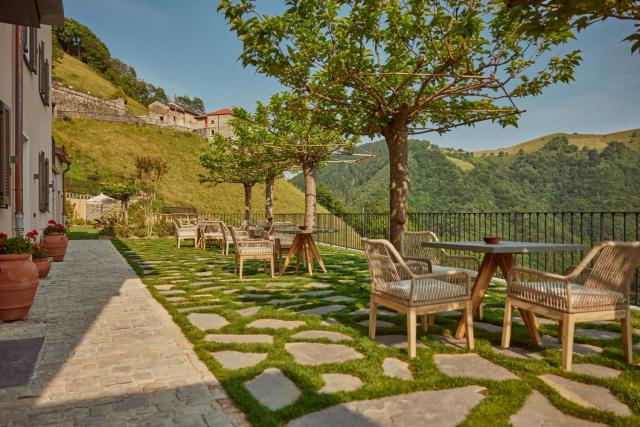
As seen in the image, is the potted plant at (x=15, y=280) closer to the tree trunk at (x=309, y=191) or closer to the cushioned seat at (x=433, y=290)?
the cushioned seat at (x=433, y=290)

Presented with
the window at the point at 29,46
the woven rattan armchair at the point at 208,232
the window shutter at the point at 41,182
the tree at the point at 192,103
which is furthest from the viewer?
the tree at the point at 192,103

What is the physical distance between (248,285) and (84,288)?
89.8 inches

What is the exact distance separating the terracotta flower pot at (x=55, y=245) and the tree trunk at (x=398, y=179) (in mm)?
7291

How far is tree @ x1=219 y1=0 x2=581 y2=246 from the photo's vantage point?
3891 mm

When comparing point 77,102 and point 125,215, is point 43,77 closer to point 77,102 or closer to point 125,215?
point 125,215

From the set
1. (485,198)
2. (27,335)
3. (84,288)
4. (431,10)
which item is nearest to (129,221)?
(84,288)

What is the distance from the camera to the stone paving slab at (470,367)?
251 centimetres

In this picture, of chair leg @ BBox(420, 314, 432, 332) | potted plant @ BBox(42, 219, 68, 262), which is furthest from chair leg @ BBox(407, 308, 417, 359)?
potted plant @ BBox(42, 219, 68, 262)

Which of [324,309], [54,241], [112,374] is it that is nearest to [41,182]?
[54,241]

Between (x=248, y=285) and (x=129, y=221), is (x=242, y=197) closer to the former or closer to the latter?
(x=129, y=221)

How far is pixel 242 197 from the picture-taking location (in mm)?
43781

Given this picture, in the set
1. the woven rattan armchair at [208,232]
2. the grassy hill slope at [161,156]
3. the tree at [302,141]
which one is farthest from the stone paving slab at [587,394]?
the grassy hill slope at [161,156]

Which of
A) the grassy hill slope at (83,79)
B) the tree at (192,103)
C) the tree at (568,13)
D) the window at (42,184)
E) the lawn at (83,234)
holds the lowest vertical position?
the lawn at (83,234)

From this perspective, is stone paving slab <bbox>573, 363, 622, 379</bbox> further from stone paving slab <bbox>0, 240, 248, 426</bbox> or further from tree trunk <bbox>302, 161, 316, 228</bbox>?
tree trunk <bbox>302, 161, 316, 228</bbox>
